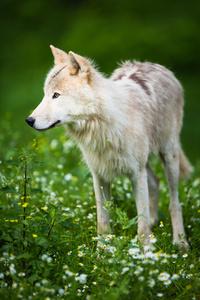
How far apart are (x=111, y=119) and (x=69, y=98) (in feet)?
1.47

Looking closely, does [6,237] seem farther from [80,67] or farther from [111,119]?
[80,67]

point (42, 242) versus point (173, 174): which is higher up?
point (173, 174)

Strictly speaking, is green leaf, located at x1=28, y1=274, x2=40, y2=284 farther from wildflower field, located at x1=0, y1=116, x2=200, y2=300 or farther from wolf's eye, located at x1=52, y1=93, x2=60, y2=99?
wolf's eye, located at x1=52, y1=93, x2=60, y2=99

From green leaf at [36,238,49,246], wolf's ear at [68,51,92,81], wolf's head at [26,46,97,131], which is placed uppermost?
wolf's ear at [68,51,92,81]

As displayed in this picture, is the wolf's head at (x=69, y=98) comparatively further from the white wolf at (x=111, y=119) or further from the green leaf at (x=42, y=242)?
the green leaf at (x=42, y=242)

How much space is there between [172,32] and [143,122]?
11206 mm

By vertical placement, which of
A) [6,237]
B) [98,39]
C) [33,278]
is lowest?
[33,278]

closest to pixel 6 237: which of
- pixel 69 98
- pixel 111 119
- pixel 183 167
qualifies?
pixel 69 98

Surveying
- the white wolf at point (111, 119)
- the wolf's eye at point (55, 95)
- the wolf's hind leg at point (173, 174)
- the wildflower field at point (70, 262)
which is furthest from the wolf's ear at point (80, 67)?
the wolf's hind leg at point (173, 174)

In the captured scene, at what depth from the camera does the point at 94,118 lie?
388cm

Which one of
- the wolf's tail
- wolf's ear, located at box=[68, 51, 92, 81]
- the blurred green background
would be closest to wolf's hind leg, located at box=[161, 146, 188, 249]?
the wolf's tail

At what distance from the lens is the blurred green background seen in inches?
539

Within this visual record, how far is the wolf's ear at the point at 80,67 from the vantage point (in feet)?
12.3

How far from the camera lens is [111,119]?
3928mm
